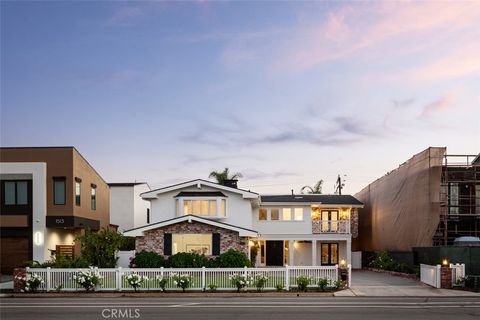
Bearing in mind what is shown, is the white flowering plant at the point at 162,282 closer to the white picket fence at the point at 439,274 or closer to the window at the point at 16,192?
the white picket fence at the point at 439,274

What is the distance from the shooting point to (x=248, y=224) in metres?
37.9

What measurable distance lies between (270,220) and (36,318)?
2538cm

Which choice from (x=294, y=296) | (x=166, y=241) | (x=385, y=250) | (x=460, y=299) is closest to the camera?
(x=460, y=299)

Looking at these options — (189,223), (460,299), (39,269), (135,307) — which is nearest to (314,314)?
(135,307)

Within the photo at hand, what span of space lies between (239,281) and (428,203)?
43.0 feet

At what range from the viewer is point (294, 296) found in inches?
954

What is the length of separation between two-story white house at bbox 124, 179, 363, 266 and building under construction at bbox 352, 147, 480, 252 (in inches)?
110

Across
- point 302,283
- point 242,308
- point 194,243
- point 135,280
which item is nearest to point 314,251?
point 194,243

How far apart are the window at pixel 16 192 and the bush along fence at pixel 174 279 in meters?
11.7

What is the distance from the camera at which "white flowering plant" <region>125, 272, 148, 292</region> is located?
2505 cm

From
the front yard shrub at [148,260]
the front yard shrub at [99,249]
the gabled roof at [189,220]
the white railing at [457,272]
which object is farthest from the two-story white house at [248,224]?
the white railing at [457,272]

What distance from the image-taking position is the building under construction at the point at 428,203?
1271 inches

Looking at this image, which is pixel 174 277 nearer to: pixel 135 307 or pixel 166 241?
pixel 135 307

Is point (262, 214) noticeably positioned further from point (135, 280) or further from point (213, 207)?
point (135, 280)
